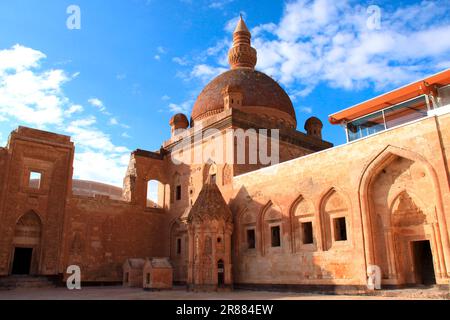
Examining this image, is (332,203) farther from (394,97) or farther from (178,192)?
(178,192)

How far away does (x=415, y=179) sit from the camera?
13.0 meters

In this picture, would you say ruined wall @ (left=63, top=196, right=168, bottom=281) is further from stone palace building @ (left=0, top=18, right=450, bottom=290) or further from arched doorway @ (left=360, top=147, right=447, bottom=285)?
arched doorway @ (left=360, top=147, right=447, bottom=285)

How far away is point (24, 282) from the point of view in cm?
1833

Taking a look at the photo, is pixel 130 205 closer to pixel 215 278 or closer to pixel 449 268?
pixel 215 278

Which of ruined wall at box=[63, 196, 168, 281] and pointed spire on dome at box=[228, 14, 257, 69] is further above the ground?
pointed spire on dome at box=[228, 14, 257, 69]

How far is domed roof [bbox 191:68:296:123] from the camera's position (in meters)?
24.1

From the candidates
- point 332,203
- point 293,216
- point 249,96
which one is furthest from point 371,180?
point 249,96

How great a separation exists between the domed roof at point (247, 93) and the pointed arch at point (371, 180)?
36.4ft

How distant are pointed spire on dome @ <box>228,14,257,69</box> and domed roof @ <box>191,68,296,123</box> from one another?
1692mm

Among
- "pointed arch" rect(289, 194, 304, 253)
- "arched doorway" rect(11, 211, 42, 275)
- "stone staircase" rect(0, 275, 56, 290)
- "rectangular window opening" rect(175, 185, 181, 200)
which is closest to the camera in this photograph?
"pointed arch" rect(289, 194, 304, 253)

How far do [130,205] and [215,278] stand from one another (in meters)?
8.43

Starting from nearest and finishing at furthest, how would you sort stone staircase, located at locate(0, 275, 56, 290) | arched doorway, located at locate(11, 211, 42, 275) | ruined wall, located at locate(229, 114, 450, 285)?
ruined wall, located at locate(229, 114, 450, 285)
stone staircase, located at locate(0, 275, 56, 290)
arched doorway, located at locate(11, 211, 42, 275)

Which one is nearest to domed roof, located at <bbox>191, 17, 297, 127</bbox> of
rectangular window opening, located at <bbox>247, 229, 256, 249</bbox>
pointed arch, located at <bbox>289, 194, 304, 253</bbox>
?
rectangular window opening, located at <bbox>247, 229, 256, 249</bbox>

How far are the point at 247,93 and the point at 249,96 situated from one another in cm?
26
